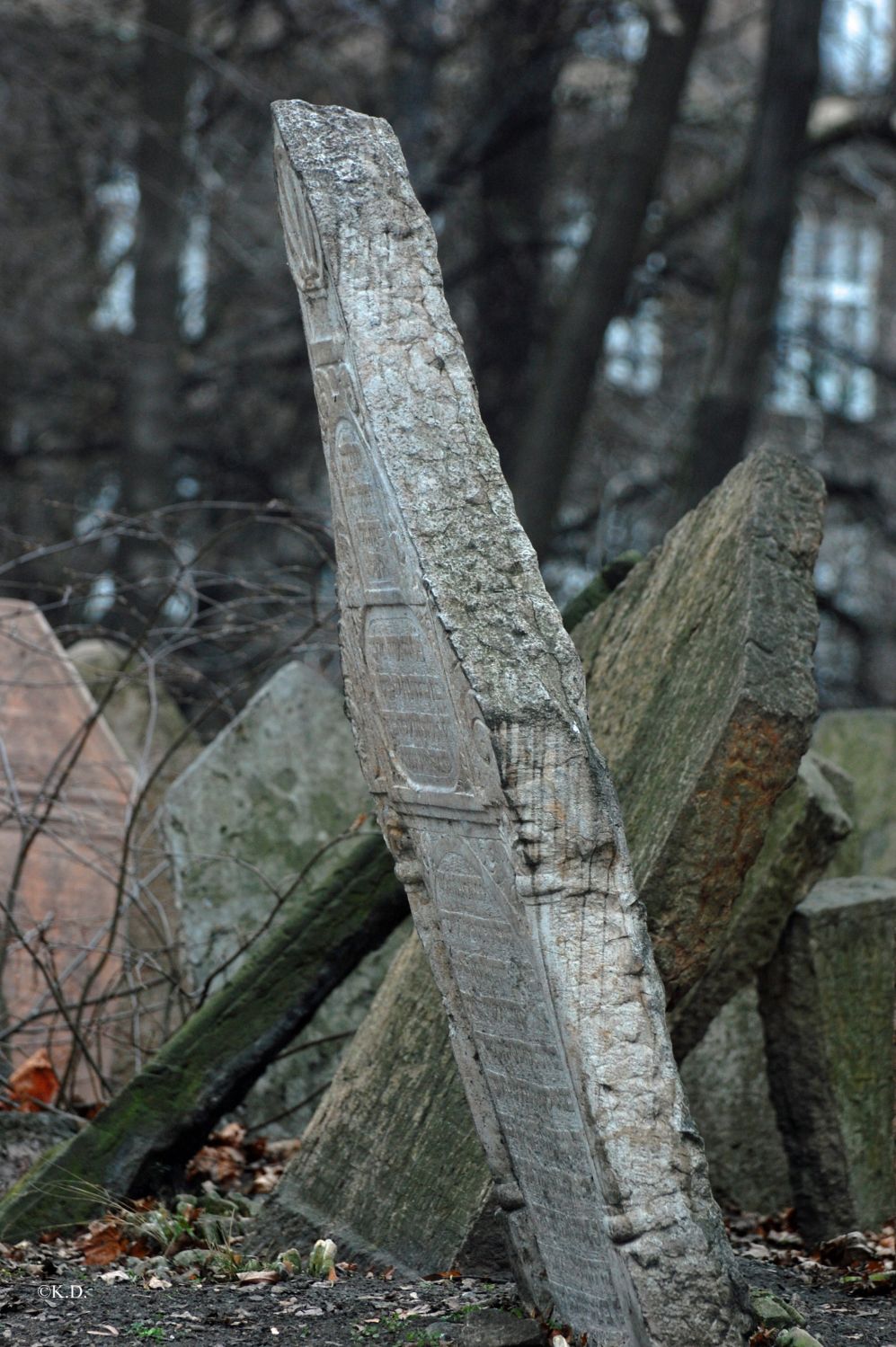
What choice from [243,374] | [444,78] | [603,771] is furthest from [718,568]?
[444,78]

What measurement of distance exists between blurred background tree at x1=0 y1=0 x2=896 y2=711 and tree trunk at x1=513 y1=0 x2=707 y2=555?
18mm

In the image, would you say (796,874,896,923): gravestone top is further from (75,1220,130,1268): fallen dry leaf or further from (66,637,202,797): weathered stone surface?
(66,637,202,797): weathered stone surface

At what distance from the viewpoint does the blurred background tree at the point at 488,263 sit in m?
9.89

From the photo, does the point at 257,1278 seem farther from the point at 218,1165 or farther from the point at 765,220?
the point at 765,220

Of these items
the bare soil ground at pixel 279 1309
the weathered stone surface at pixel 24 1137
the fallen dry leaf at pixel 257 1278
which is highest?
the bare soil ground at pixel 279 1309

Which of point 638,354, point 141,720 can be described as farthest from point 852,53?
point 141,720

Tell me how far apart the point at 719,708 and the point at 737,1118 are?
207 centimetres

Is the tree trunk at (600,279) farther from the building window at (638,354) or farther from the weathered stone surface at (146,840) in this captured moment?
the weathered stone surface at (146,840)

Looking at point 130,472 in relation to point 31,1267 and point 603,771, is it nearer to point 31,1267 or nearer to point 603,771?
point 31,1267

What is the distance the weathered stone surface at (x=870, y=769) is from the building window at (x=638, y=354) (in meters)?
5.13

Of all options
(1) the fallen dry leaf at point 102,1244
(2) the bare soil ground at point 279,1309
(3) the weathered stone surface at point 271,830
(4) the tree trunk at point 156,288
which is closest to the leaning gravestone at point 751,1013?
(2) the bare soil ground at point 279,1309

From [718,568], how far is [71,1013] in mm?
3345

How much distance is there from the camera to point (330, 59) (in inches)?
518

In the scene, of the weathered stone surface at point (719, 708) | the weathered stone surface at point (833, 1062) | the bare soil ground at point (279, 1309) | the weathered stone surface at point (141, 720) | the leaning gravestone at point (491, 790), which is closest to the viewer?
the leaning gravestone at point (491, 790)
